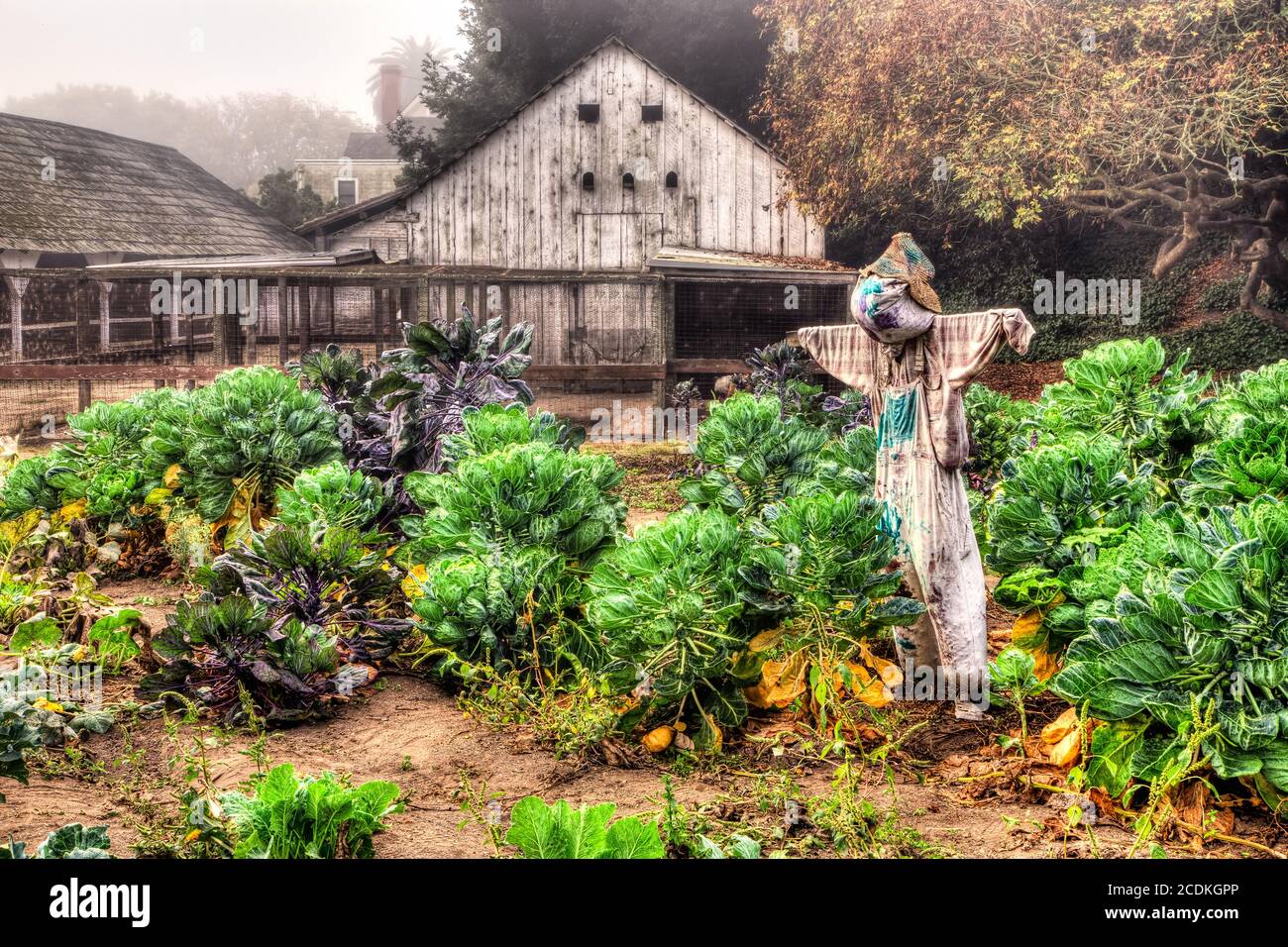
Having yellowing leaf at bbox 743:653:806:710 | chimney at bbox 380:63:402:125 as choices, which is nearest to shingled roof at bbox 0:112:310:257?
chimney at bbox 380:63:402:125

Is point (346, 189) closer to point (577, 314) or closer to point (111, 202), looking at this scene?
point (111, 202)

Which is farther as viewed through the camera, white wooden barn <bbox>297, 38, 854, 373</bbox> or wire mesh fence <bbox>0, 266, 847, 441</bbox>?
white wooden barn <bbox>297, 38, 854, 373</bbox>

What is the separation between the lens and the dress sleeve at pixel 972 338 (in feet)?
12.1

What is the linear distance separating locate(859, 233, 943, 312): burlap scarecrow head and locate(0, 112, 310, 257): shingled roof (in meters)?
16.2

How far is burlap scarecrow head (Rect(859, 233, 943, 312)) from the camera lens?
3.81 m

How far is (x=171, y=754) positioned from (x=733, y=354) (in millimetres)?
14310

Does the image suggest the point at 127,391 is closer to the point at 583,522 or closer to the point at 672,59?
the point at 672,59

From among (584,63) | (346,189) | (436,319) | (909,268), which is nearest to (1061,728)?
(909,268)

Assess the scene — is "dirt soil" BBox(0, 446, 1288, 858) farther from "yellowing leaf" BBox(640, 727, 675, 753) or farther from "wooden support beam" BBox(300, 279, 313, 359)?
"wooden support beam" BBox(300, 279, 313, 359)

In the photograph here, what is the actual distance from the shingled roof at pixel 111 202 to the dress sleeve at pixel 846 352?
15.8 metres

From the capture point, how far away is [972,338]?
3822 millimetres

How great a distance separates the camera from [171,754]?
3.83 m

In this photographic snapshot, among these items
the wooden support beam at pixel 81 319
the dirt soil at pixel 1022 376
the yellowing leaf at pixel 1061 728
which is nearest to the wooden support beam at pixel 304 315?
the wooden support beam at pixel 81 319

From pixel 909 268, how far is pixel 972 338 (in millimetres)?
313
